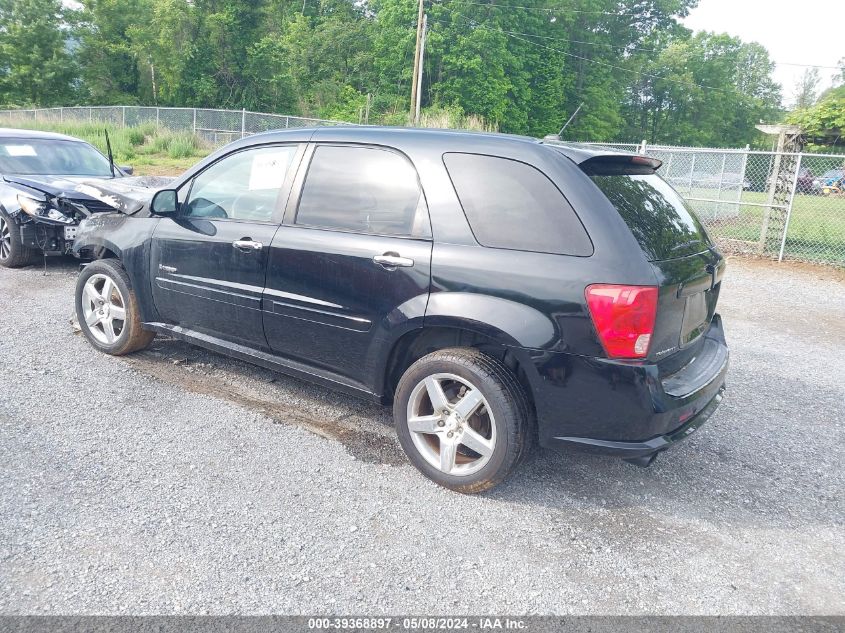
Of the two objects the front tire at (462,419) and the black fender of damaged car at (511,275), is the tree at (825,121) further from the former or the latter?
the front tire at (462,419)

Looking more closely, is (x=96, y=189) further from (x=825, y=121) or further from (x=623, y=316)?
(x=825, y=121)

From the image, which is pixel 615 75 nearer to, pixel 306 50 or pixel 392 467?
pixel 306 50

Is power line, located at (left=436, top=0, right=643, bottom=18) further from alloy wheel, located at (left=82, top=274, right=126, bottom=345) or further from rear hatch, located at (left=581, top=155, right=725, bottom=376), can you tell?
rear hatch, located at (left=581, top=155, right=725, bottom=376)

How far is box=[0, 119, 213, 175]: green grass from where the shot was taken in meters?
20.8

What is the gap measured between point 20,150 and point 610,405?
8336mm

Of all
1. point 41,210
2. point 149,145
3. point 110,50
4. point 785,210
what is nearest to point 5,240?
point 41,210

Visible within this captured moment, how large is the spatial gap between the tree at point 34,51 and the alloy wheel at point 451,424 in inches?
2038

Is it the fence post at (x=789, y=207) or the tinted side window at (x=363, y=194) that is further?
the fence post at (x=789, y=207)

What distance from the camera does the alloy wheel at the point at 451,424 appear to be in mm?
3268

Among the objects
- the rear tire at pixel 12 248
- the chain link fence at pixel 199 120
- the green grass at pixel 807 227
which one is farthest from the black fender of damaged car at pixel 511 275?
the chain link fence at pixel 199 120

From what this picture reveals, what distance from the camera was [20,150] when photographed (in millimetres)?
8297

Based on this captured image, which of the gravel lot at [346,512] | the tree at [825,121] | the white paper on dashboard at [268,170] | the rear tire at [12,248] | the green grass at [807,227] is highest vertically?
the tree at [825,121]

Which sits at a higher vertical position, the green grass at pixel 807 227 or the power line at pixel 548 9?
the power line at pixel 548 9

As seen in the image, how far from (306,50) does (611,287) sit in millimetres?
49154
